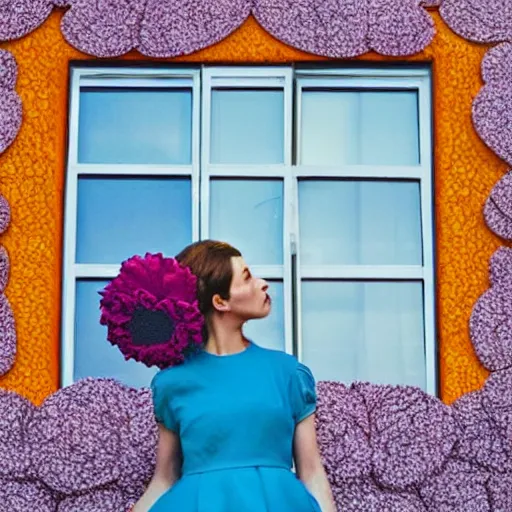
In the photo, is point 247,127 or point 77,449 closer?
point 77,449

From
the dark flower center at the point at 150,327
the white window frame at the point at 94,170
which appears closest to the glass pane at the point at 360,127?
the white window frame at the point at 94,170

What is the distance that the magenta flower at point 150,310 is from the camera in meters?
3.55

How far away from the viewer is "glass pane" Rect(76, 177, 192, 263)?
14.8 feet

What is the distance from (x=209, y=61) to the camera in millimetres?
4555

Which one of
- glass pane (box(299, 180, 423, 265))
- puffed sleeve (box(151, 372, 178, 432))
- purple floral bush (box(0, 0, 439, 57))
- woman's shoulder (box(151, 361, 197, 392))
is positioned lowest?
puffed sleeve (box(151, 372, 178, 432))

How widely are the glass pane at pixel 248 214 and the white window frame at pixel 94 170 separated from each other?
0.08 metres

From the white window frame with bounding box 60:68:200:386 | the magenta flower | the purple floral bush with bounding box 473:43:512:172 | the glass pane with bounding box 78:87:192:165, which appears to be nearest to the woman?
the magenta flower

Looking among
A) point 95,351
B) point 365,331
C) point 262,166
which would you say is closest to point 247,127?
point 262,166

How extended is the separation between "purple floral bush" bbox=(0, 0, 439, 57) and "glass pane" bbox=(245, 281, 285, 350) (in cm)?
87

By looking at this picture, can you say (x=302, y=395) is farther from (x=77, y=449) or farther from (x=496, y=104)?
(x=496, y=104)

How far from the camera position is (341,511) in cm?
423

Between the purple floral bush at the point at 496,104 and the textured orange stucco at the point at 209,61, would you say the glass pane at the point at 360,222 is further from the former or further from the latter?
the purple floral bush at the point at 496,104

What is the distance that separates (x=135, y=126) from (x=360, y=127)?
816 mm

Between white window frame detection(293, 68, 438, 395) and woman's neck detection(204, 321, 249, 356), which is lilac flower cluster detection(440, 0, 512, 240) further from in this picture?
woman's neck detection(204, 321, 249, 356)
